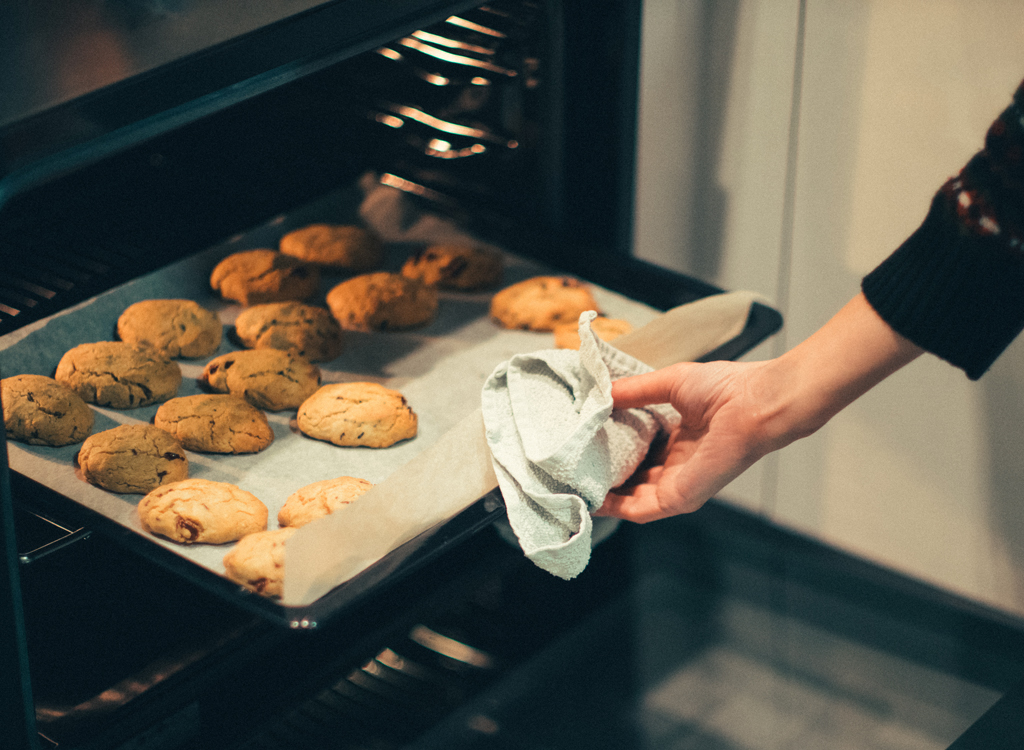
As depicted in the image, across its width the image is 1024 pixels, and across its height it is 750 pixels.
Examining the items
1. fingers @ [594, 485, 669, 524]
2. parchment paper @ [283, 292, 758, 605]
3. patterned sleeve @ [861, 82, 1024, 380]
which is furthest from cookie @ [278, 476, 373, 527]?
patterned sleeve @ [861, 82, 1024, 380]

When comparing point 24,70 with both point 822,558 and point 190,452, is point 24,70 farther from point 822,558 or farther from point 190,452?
point 822,558

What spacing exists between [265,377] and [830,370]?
0.60 metres

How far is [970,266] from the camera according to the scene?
72cm

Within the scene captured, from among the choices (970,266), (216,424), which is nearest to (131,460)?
(216,424)

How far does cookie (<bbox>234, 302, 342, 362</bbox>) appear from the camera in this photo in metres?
1.16

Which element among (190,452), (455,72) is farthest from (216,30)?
(455,72)

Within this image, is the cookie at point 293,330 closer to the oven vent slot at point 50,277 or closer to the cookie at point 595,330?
the oven vent slot at point 50,277

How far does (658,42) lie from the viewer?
1.29 meters

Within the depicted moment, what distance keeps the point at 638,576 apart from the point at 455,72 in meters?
0.73

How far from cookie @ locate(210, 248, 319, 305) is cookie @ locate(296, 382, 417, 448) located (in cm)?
24

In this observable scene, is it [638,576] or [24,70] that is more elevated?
[24,70]

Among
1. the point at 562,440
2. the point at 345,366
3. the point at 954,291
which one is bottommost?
the point at 345,366

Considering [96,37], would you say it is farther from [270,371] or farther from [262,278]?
[262,278]

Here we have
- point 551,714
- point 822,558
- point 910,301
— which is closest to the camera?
point 910,301
